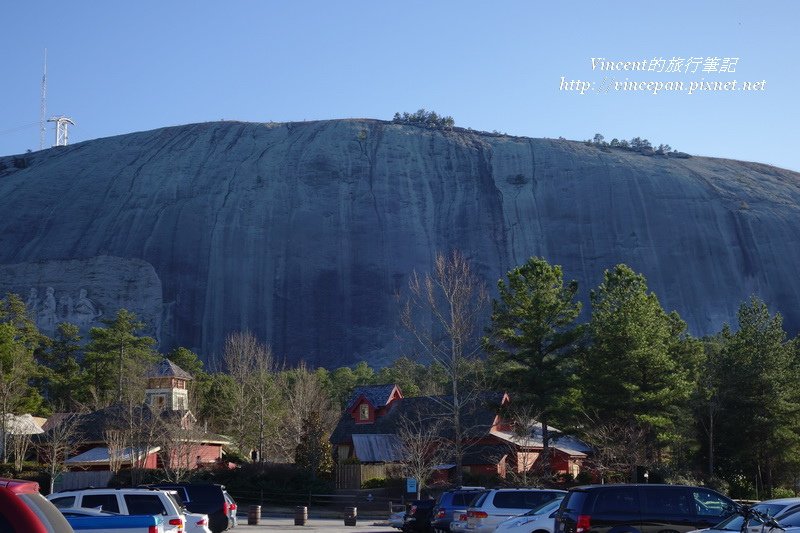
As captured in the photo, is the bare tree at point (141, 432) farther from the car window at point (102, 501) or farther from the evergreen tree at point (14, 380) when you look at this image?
the car window at point (102, 501)

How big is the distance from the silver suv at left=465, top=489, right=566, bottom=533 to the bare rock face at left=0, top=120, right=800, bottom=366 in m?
72.1

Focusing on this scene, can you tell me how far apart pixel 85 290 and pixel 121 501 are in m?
91.7

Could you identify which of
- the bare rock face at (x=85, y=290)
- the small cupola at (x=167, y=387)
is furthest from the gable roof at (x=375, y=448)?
the bare rock face at (x=85, y=290)

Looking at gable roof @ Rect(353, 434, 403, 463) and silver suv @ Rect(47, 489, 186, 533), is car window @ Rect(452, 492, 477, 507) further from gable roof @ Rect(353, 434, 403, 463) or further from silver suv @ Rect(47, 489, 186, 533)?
gable roof @ Rect(353, 434, 403, 463)

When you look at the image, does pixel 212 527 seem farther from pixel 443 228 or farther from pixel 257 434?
pixel 443 228

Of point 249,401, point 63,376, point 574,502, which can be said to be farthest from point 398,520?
point 63,376

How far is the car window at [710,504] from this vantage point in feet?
55.6

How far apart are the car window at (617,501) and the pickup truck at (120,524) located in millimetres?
8079

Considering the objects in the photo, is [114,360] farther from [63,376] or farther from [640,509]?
[640,509]

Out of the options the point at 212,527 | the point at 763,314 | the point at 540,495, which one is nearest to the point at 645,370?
the point at 763,314

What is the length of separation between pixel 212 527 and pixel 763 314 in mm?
31363

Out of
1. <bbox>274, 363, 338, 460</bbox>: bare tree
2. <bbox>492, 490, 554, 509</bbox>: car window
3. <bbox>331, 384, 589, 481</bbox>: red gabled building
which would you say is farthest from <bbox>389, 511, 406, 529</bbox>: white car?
<bbox>274, 363, 338, 460</bbox>: bare tree

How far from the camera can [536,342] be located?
43156mm

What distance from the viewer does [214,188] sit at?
11631cm
